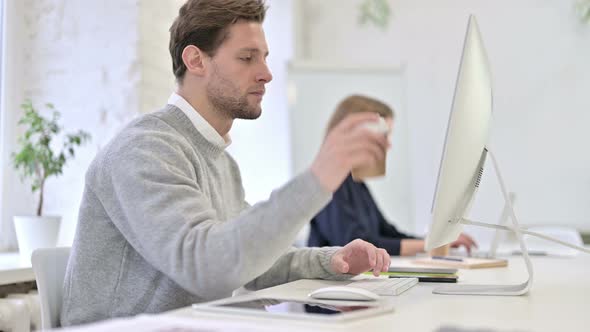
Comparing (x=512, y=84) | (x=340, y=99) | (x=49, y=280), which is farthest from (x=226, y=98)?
(x=512, y=84)

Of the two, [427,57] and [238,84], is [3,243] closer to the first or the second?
[238,84]

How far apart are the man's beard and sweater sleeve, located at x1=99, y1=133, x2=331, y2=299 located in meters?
0.26

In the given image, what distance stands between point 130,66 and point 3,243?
0.81 metres

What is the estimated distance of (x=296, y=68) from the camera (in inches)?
166

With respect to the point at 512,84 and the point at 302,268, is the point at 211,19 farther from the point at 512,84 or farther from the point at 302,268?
the point at 512,84

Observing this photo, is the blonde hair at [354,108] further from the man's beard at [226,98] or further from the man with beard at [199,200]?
the man's beard at [226,98]

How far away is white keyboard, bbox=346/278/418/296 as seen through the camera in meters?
1.26

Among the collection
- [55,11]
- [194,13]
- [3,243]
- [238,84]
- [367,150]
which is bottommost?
[3,243]

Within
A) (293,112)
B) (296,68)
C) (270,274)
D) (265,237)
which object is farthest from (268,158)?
(265,237)

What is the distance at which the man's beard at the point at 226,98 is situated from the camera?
1.44m

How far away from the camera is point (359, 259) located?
1.44 meters

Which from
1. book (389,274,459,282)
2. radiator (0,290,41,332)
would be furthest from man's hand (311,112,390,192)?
radiator (0,290,41,332)

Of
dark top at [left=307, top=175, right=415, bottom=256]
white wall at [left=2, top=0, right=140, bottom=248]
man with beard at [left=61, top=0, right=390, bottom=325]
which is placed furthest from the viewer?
dark top at [left=307, top=175, right=415, bottom=256]

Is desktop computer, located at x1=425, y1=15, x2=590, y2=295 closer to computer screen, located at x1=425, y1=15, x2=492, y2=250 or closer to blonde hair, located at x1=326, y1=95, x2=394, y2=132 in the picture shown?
computer screen, located at x1=425, y1=15, x2=492, y2=250
